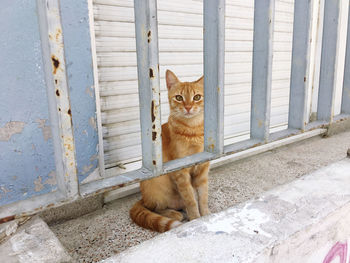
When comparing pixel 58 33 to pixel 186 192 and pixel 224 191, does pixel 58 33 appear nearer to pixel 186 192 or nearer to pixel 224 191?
pixel 186 192

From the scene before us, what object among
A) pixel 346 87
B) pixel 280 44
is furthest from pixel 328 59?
pixel 280 44

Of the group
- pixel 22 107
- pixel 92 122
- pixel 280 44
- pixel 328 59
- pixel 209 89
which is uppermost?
pixel 280 44

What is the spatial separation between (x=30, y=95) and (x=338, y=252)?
1.83 m

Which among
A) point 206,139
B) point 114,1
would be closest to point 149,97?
point 206,139

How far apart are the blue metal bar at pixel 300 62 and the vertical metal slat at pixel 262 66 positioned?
0.73 ft

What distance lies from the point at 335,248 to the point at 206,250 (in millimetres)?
592

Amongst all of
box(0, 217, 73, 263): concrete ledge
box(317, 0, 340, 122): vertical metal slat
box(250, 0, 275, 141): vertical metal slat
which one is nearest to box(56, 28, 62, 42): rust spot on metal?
box(0, 217, 73, 263): concrete ledge

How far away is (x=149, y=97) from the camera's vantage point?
0.83m

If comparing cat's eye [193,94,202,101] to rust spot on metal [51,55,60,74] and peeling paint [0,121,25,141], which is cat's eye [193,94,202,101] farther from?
rust spot on metal [51,55,60,74]

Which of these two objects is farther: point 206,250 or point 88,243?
point 88,243

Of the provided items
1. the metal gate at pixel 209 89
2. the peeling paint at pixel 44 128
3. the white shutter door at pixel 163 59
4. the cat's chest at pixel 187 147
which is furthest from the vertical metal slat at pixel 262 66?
the white shutter door at pixel 163 59

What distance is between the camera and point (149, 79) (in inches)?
32.0

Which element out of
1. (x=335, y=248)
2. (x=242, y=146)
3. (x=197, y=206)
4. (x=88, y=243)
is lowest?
(x=88, y=243)

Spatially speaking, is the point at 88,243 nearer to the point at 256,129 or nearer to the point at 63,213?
the point at 63,213
